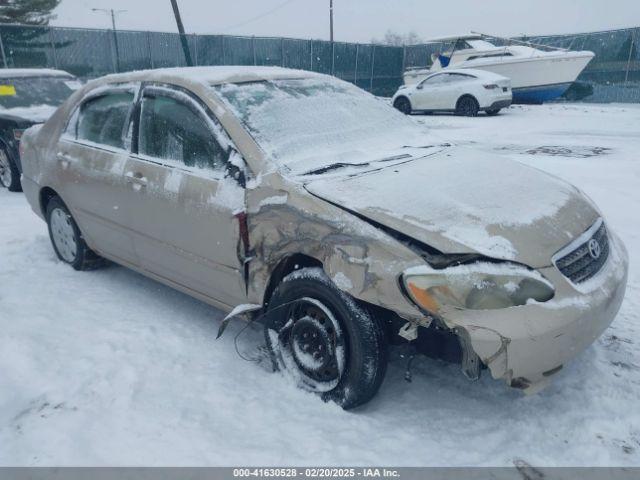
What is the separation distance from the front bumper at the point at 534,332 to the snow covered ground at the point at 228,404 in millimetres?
419

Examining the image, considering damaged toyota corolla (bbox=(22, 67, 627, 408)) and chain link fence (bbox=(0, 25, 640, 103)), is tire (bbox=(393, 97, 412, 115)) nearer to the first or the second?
chain link fence (bbox=(0, 25, 640, 103))

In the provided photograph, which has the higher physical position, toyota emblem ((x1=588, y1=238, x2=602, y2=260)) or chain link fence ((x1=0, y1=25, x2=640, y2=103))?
chain link fence ((x1=0, y1=25, x2=640, y2=103))

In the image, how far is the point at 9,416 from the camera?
Answer: 2.74 metres

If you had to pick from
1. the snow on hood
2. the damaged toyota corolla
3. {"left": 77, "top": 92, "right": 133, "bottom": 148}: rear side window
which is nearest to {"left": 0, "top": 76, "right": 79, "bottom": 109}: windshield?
the snow on hood

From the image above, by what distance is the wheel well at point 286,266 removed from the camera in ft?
9.31

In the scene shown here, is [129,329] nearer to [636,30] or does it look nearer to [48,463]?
[48,463]

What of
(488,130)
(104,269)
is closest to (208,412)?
(104,269)

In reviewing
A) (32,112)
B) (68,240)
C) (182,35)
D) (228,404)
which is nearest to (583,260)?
(228,404)

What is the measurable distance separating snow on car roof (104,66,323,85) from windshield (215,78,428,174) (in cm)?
7

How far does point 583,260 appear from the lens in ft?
8.48

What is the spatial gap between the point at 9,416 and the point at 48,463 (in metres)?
0.49

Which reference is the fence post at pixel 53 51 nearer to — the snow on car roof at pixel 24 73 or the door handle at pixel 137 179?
the snow on car roof at pixel 24 73

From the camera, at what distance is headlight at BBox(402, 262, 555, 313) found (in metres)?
2.27

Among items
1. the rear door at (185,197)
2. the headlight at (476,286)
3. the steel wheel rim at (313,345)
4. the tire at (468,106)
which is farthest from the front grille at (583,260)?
the tire at (468,106)
